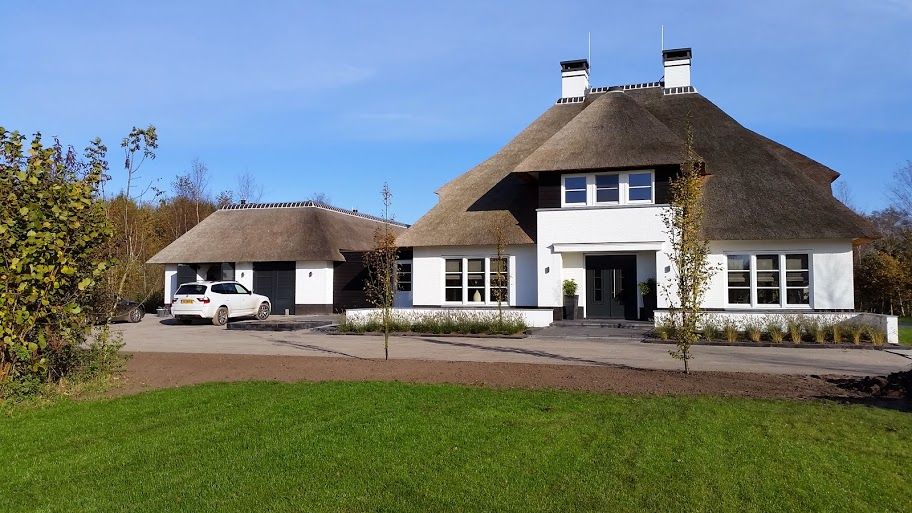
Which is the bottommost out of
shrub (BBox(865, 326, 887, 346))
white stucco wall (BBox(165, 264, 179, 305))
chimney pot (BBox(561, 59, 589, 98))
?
shrub (BBox(865, 326, 887, 346))

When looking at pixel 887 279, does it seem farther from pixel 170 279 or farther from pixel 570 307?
pixel 170 279

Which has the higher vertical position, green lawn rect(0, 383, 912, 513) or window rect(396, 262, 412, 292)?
window rect(396, 262, 412, 292)

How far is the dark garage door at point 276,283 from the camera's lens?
29641 mm

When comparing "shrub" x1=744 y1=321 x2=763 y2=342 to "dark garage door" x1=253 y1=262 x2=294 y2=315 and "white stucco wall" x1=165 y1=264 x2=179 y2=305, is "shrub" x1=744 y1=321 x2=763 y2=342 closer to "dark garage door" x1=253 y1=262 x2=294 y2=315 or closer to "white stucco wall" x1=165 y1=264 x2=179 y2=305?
"dark garage door" x1=253 y1=262 x2=294 y2=315

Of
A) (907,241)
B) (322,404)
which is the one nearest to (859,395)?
(322,404)

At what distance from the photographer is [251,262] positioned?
29.9 meters

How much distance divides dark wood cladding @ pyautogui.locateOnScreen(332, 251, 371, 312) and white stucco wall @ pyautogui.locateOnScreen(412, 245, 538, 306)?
244 inches

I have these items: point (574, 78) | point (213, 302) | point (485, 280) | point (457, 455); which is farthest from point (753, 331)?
point (213, 302)

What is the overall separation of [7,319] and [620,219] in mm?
17223

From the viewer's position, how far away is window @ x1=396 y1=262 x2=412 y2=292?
2762cm

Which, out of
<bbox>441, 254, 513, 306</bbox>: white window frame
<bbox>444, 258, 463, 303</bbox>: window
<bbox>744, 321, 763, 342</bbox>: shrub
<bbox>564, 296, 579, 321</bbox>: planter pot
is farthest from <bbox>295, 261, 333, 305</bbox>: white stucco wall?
<bbox>744, 321, 763, 342</bbox>: shrub

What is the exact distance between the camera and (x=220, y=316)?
24.9m

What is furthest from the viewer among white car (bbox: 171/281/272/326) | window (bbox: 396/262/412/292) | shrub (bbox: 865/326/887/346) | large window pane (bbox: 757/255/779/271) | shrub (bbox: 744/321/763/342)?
window (bbox: 396/262/412/292)

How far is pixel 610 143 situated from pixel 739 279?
6182 mm
